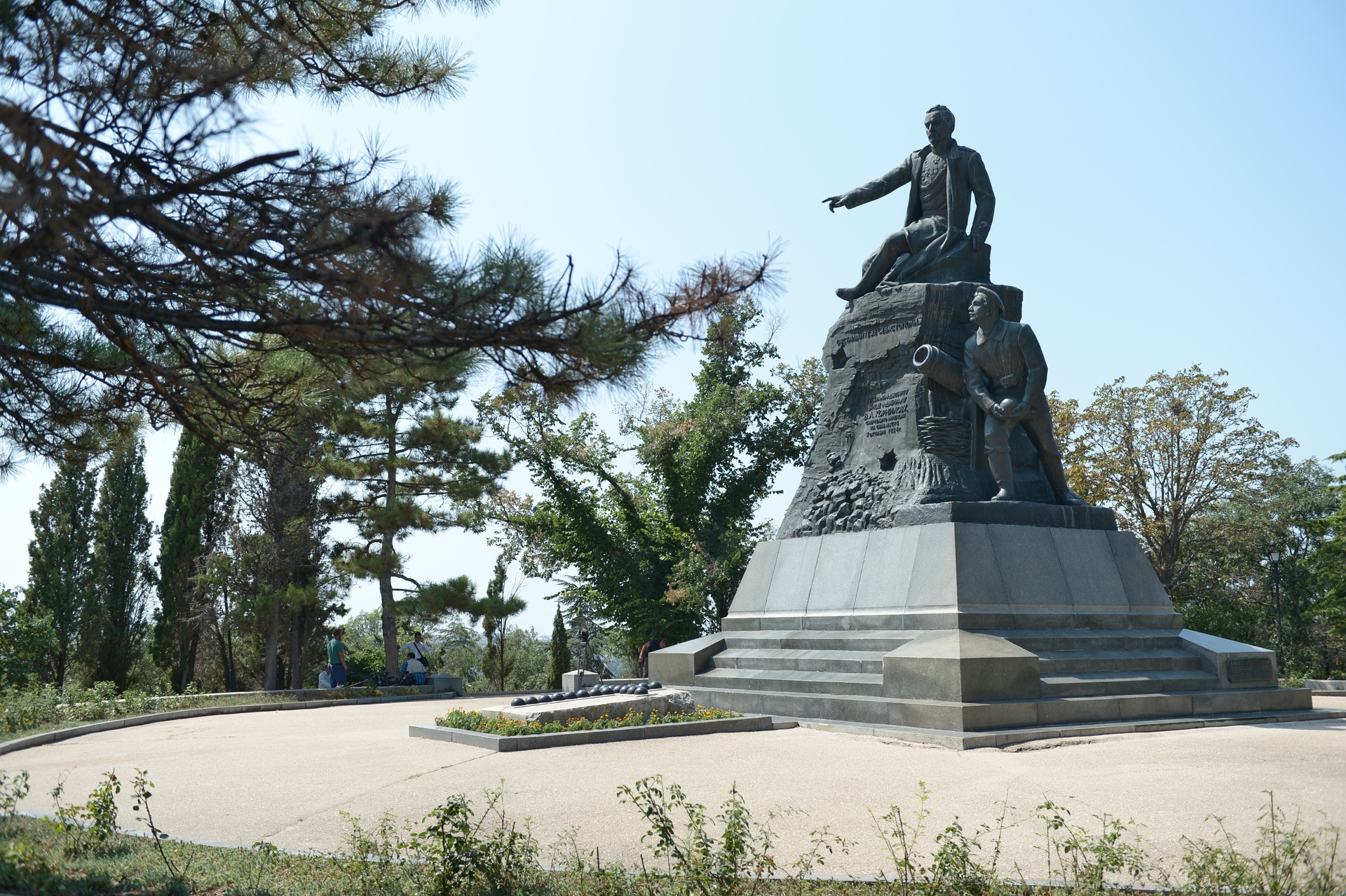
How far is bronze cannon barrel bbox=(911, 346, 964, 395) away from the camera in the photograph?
1146 centimetres

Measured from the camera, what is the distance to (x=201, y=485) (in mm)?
24328

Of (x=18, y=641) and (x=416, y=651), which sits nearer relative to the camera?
(x=18, y=641)

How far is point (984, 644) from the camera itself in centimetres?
930

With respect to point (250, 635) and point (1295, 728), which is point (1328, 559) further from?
point (250, 635)

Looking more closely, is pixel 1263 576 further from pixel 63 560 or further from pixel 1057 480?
pixel 63 560

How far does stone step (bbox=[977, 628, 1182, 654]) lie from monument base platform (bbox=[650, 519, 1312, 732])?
2 centimetres

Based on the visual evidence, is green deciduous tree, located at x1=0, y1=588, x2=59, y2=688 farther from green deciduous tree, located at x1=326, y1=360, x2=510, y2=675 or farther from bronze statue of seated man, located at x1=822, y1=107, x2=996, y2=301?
bronze statue of seated man, located at x1=822, y1=107, x2=996, y2=301

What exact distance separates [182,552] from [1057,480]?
20131 mm

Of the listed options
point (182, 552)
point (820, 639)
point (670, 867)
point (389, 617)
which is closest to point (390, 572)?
point (389, 617)

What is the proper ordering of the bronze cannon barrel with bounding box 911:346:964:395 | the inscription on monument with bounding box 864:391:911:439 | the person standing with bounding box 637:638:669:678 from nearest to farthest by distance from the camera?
the bronze cannon barrel with bounding box 911:346:964:395
the inscription on monument with bounding box 864:391:911:439
the person standing with bounding box 637:638:669:678

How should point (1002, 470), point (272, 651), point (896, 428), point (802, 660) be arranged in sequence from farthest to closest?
point (272, 651) < point (896, 428) < point (1002, 470) < point (802, 660)

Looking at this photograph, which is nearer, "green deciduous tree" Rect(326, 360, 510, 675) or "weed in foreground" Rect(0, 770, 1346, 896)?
"weed in foreground" Rect(0, 770, 1346, 896)

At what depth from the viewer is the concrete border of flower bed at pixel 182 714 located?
406 inches

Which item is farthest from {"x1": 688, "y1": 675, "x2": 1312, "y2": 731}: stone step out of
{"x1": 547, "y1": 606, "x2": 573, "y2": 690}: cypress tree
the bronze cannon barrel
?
{"x1": 547, "y1": 606, "x2": 573, "y2": 690}: cypress tree
